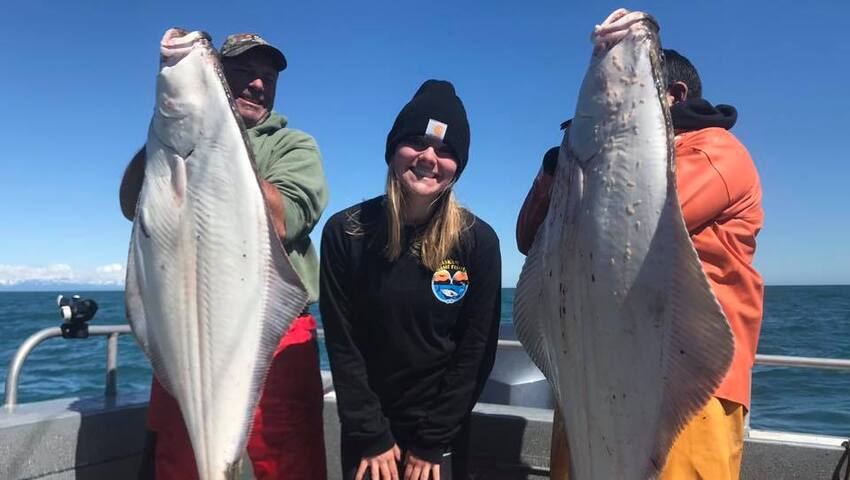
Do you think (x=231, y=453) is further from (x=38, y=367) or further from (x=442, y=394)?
(x=38, y=367)

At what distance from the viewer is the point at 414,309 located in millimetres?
2596

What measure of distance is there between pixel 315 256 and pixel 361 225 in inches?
15.1

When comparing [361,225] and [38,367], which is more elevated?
[361,225]

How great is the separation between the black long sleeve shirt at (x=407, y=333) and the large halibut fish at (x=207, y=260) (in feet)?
1.66

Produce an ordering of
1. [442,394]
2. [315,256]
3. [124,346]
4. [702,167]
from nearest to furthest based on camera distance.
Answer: [702,167] < [442,394] < [315,256] < [124,346]

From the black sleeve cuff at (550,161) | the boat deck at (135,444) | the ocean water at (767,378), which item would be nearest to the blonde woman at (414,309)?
the black sleeve cuff at (550,161)

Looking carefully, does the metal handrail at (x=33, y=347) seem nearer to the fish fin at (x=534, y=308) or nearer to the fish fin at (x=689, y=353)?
the fish fin at (x=534, y=308)

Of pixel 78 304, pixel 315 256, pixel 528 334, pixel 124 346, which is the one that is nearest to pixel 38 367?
pixel 124 346

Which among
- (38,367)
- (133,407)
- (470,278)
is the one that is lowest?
(38,367)

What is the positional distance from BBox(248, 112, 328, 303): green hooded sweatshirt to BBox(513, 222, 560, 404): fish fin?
3.42 ft

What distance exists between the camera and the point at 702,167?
6.66 feet

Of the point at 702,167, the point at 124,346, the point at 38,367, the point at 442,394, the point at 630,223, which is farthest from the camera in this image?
the point at 124,346

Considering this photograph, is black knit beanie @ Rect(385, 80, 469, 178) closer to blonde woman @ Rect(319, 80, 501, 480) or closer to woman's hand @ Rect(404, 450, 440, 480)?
blonde woman @ Rect(319, 80, 501, 480)

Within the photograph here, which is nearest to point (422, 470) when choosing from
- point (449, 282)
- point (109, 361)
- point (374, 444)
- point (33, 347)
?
point (374, 444)
